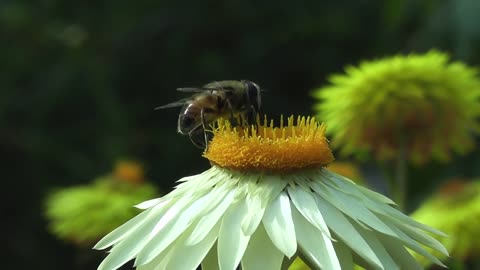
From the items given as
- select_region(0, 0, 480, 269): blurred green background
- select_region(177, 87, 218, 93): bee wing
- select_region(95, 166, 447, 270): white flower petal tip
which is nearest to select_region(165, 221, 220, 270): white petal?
select_region(95, 166, 447, 270): white flower petal tip

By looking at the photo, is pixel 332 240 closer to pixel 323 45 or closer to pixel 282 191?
pixel 282 191

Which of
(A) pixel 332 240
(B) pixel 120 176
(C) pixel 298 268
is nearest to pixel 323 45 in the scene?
(B) pixel 120 176

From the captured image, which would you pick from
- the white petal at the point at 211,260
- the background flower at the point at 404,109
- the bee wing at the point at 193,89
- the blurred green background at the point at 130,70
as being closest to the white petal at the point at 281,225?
the white petal at the point at 211,260

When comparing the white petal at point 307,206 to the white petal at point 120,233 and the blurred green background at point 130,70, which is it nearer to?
the white petal at point 120,233

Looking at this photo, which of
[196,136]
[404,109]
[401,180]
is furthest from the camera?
[404,109]

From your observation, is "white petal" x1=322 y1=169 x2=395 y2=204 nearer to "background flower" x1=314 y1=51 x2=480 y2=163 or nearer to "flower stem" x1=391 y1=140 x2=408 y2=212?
"flower stem" x1=391 y1=140 x2=408 y2=212

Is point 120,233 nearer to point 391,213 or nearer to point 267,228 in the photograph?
point 267,228

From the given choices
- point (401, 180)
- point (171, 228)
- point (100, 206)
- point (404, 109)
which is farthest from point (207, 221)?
point (100, 206)
